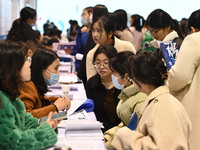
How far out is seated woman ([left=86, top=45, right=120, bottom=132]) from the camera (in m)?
2.64

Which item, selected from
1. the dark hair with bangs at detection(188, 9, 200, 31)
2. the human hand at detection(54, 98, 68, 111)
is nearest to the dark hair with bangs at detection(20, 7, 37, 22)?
the human hand at detection(54, 98, 68, 111)

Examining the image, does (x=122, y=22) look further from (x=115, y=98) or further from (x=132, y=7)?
(x=132, y=7)

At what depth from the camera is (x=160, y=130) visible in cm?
139

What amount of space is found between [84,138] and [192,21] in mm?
1180

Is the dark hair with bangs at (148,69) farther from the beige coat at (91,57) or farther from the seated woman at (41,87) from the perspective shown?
the beige coat at (91,57)

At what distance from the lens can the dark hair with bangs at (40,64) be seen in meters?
2.34

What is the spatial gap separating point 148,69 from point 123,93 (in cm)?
62

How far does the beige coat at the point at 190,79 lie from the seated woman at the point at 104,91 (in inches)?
29.0

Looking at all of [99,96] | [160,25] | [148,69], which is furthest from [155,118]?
[160,25]

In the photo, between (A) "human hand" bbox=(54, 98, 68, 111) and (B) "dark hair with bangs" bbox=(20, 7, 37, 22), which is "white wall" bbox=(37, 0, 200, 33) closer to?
(B) "dark hair with bangs" bbox=(20, 7, 37, 22)

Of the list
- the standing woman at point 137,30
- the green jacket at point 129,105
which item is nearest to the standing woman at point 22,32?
the green jacket at point 129,105

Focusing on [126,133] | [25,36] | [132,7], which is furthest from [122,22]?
[132,7]

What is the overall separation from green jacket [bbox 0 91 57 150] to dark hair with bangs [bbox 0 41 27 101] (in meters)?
0.03

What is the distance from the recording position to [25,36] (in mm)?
3969
